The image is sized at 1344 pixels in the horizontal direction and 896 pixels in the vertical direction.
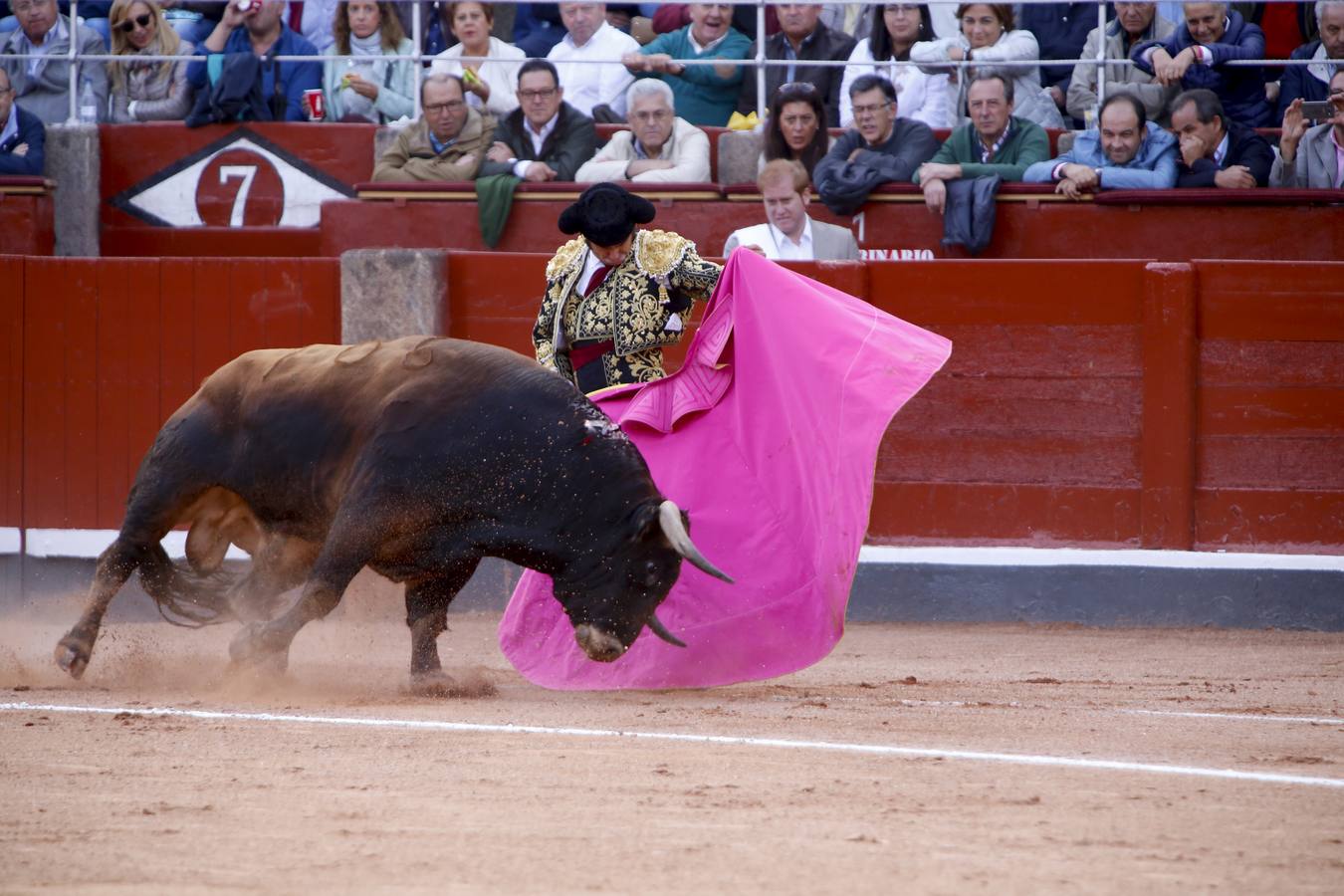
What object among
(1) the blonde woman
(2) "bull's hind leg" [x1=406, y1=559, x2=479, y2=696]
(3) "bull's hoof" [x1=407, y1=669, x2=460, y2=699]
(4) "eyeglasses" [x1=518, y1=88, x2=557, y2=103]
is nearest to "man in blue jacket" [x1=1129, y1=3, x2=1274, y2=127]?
(4) "eyeglasses" [x1=518, y1=88, x2=557, y2=103]

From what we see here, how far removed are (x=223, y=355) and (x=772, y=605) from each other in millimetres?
3472

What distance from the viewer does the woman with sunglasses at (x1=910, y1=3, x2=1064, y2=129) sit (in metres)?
7.59

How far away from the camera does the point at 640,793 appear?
10.9ft

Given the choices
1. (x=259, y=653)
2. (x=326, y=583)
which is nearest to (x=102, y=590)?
(x=259, y=653)

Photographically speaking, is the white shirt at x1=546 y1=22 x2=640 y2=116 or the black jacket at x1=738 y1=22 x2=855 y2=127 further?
the white shirt at x1=546 y1=22 x2=640 y2=116

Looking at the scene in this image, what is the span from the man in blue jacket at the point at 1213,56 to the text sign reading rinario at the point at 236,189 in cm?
374

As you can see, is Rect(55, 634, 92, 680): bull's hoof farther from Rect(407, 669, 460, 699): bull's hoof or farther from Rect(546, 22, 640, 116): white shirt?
Rect(546, 22, 640, 116): white shirt

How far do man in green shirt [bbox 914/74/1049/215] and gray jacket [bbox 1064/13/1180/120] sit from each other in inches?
15.6

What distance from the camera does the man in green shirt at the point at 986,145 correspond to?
23.6 feet

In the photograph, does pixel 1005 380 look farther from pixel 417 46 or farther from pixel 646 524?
pixel 417 46

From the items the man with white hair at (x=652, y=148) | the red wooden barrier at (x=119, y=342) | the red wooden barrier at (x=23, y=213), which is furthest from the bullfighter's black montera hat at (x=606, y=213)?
the red wooden barrier at (x=23, y=213)

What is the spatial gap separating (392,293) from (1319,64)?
3.92 metres

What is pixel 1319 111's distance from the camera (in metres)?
7.06

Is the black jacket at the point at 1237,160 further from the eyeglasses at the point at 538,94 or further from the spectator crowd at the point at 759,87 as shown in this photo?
the eyeglasses at the point at 538,94
